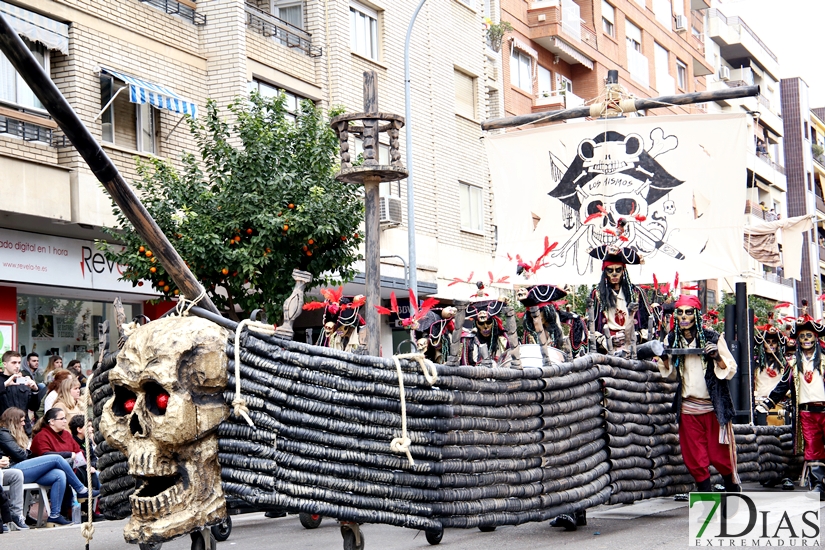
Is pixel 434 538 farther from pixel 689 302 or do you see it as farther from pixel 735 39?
pixel 735 39

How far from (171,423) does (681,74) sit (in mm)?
46990

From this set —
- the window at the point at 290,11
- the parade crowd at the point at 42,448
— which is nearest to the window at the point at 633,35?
the window at the point at 290,11

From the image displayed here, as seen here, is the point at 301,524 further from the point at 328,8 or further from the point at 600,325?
the point at 328,8

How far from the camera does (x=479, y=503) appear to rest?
6648 millimetres

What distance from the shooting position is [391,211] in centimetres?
2630

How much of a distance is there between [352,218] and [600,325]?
655 centimetres

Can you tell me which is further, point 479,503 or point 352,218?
point 352,218

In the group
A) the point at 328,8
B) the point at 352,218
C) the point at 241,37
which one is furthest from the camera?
the point at 328,8

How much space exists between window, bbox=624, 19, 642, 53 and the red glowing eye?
3989 cm

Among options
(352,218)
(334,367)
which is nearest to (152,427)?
(334,367)

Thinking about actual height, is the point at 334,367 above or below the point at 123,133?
below

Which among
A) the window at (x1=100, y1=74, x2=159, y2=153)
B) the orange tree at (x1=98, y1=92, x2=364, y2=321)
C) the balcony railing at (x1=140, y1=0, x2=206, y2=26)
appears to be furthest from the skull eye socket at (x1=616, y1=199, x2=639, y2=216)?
the balcony railing at (x1=140, y1=0, x2=206, y2=26)

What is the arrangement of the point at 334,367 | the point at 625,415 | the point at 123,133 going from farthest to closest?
1. the point at 123,133
2. the point at 625,415
3. the point at 334,367

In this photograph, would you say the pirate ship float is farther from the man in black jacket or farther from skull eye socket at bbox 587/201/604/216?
skull eye socket at bbox 587/201/604/216
